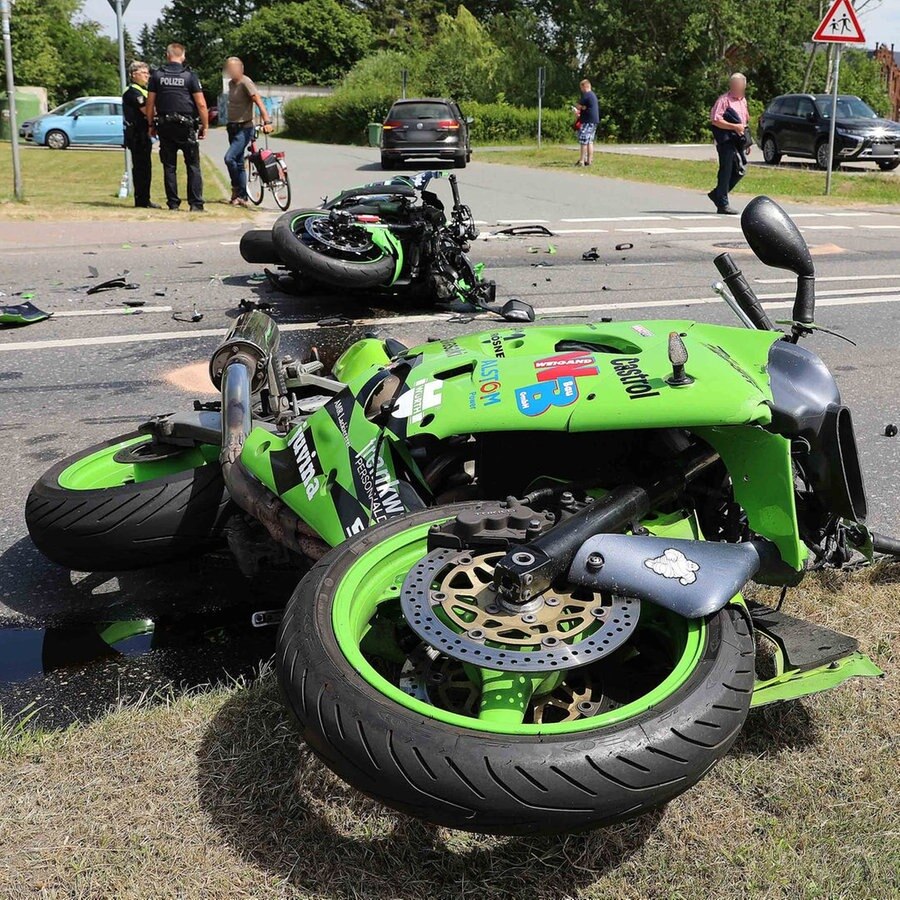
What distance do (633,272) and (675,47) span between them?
35.4 m

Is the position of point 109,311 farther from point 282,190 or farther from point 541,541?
point 282,190

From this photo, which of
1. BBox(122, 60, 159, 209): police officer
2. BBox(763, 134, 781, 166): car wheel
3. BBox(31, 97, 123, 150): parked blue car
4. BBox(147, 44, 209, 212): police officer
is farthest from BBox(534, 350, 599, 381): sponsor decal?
BBox(31, 97, 123, 150): parked blue car

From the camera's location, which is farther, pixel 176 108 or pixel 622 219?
pixel 622 219

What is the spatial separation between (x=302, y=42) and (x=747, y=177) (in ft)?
162

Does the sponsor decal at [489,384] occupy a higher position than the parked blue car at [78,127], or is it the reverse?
the parked blue car at [78,127]

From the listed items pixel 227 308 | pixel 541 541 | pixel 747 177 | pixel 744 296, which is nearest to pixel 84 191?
pixel 227 308

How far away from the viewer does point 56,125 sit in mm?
32531

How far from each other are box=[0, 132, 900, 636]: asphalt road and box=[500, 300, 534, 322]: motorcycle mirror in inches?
11.6

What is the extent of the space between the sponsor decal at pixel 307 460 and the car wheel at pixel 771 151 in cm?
2505

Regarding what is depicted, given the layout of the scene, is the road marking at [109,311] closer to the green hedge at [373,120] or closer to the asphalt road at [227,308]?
the asphalt road at [227,308]

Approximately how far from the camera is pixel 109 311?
788 cm

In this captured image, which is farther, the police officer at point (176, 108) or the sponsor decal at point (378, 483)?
the police officer at point (176, 108)

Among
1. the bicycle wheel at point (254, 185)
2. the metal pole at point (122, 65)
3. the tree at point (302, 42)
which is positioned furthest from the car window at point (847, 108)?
the tree at point (302, 42)

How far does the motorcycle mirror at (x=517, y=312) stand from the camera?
23.7 ft
